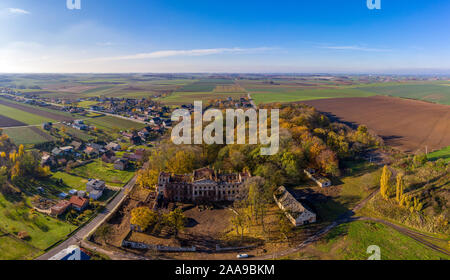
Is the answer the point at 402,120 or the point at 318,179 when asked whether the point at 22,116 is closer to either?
the point at 318,179

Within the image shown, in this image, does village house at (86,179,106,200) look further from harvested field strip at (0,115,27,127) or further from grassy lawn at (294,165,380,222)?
harvested field strip at (0,115,27,127)

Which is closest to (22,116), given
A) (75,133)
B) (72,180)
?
(75,133)

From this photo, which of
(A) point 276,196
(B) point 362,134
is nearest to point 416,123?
(B) point 362,134

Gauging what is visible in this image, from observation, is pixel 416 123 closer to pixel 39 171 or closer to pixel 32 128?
pixel 39 171

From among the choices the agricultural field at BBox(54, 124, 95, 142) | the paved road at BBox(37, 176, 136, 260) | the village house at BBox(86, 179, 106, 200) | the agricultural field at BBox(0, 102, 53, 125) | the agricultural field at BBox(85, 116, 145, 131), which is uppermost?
the agricultural field at BBox(0, 102, 53, 125)

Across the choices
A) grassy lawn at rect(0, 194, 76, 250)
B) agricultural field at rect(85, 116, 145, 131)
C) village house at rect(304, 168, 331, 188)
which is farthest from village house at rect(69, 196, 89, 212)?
agricultural field at rect(85, 116, 145, 131)

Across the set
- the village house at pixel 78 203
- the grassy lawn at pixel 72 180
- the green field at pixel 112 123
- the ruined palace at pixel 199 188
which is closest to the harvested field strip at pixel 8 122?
the green field at pixel 112 123
